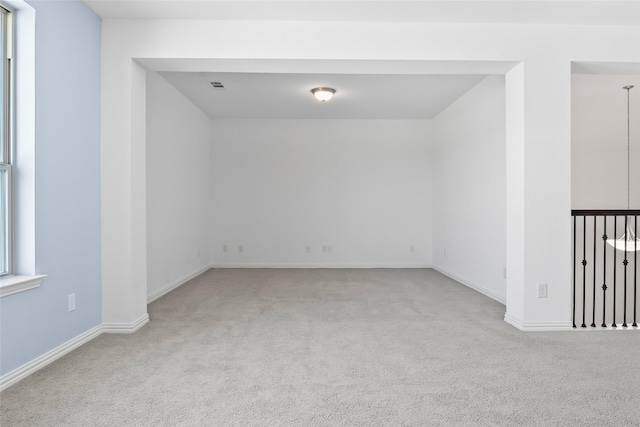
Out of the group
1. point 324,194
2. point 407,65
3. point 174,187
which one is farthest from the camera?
point 324,194

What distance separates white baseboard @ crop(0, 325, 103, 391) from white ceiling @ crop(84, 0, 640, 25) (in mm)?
2692

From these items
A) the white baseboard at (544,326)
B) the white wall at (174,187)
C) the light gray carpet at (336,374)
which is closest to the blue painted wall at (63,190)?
the light gray carpet at (336,374)

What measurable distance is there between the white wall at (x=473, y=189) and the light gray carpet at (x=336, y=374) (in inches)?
43.9

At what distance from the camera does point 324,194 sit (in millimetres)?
7465

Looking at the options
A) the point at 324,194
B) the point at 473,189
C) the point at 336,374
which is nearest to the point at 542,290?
the point at 336,374

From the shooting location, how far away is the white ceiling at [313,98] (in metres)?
4.96

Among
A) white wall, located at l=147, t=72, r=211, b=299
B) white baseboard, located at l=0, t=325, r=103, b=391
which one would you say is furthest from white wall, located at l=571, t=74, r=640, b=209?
white baseboard, located at l=0, t=325, r=103, b=391

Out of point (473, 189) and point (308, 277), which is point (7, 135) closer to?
point (308, 277)

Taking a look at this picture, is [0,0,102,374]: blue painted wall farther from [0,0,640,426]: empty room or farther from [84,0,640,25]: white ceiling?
[84,0,640,25]: white ceiling

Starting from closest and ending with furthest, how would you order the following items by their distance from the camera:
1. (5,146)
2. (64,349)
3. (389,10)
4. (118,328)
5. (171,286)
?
(5,146)
(64,349)
(389,10)
(118,328)
(171,286)

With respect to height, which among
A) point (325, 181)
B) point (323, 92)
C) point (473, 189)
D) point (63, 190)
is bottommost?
point (63, 190)

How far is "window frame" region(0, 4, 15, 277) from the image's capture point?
8.22ft

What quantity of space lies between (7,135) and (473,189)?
17.1 ft

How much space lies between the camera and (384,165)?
7469 mm
